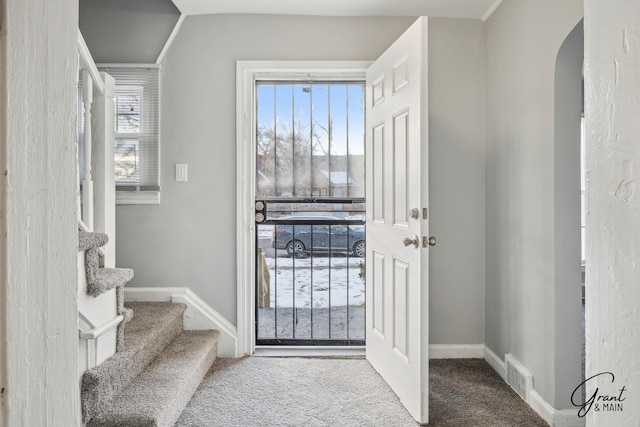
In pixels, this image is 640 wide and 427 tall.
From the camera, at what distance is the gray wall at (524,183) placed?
198 cm

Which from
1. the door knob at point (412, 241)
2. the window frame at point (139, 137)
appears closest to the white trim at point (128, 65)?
the window frame at point (139, 137)

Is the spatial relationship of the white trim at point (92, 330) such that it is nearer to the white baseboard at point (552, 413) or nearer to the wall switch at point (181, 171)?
the wall switch at point (181, 171)

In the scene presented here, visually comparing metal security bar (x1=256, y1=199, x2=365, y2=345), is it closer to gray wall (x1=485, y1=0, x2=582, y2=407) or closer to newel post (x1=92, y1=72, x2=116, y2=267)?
gray wall (x1=485, y1=0, x2=582, y2=407)

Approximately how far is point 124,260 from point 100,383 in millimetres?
1327

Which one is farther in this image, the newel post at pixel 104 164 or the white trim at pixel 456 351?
the white trim at pixel 456 351

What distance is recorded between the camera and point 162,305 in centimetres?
272

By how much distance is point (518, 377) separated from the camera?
7.41 ft

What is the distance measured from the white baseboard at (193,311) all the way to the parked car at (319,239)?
2.31 feet

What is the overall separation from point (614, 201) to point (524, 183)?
6.33 ft

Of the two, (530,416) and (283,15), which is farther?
(283,15)

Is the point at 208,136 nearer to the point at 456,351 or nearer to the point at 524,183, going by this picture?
the point at 524,183

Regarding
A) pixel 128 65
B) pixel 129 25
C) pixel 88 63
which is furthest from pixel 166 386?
pixel 129 25

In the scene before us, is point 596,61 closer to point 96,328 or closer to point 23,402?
point 23,402

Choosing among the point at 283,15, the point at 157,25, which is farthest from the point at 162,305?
the point at 283,15
